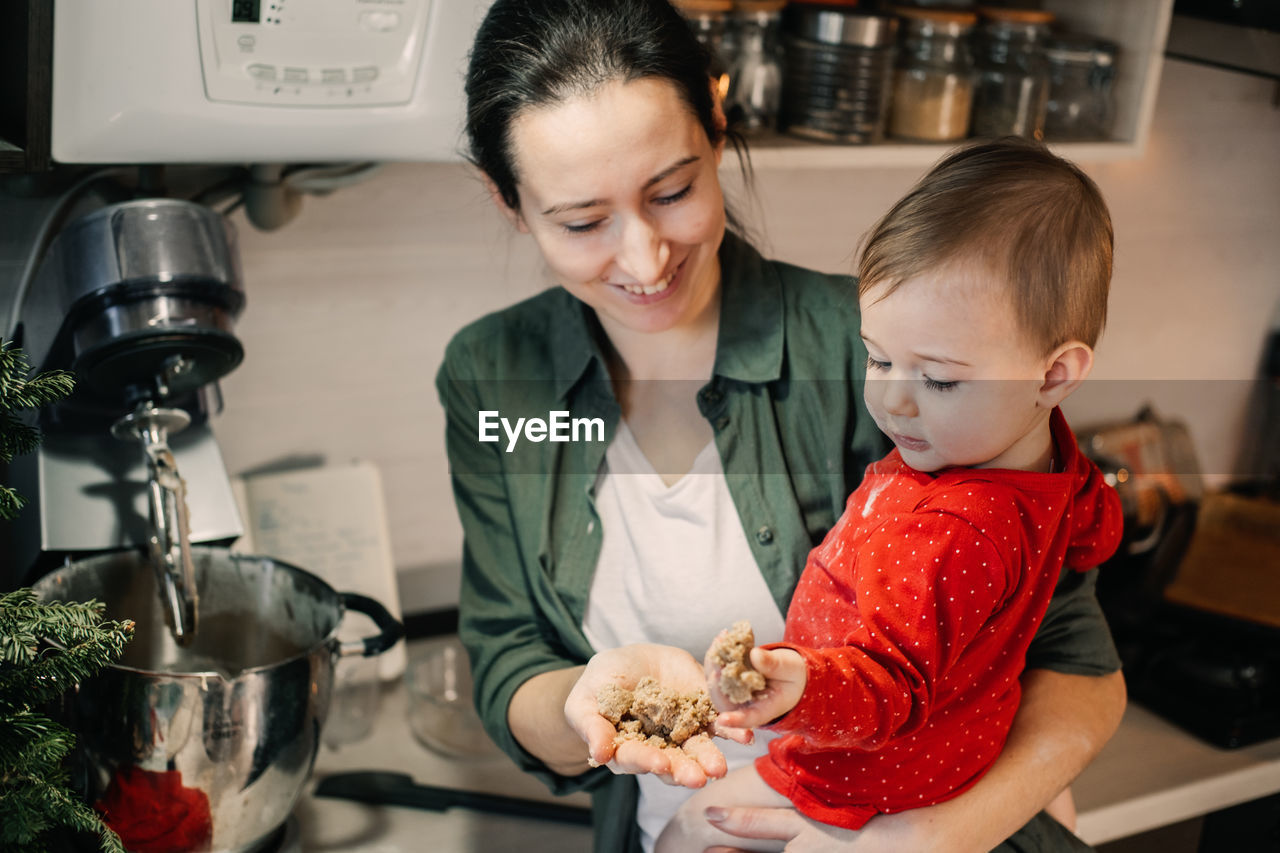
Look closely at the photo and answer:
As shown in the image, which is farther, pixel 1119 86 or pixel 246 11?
pixel 1119 86

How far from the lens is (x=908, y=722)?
63 centimetres

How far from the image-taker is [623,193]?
0.77 m

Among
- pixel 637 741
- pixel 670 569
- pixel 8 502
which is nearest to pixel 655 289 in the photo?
pixel 670 569

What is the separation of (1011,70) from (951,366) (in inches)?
35.5

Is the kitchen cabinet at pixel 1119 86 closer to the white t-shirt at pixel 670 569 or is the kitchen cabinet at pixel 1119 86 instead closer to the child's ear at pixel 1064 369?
the white t-shirt at pixel 670 569

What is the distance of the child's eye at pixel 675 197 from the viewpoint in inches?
31.4

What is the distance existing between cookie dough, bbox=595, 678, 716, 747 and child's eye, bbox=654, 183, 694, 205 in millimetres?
339

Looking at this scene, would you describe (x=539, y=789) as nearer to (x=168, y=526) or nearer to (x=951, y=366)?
(x=168, y=526)

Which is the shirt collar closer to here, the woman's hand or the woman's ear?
the woman's ear

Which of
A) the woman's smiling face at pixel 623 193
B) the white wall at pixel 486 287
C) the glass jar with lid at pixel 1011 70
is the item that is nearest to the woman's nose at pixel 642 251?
the woman's smiling face at pixel 623 193

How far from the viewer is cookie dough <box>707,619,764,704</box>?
0.50m

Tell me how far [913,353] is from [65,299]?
74 cm

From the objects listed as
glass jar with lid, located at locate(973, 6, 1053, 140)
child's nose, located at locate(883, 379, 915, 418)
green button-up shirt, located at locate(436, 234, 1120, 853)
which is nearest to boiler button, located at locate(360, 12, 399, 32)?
green button-up shirt, located at locate(436, 234, 1120, 853)

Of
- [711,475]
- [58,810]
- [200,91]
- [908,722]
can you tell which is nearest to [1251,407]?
[711,475]
